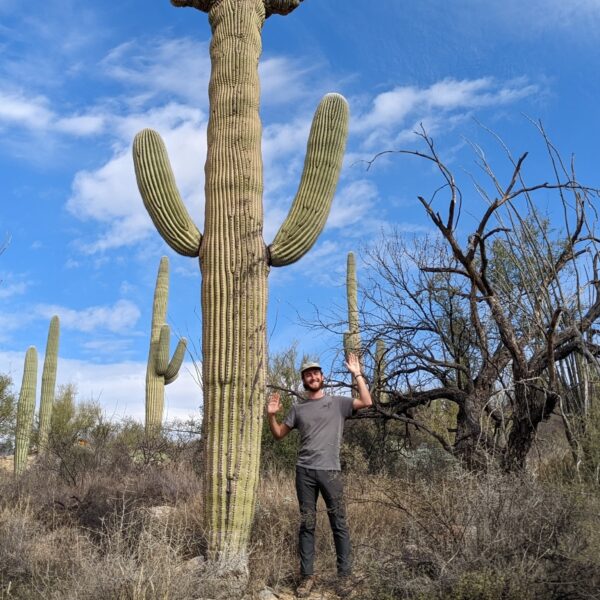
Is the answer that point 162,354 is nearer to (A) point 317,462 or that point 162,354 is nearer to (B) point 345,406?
(B) point 345,406

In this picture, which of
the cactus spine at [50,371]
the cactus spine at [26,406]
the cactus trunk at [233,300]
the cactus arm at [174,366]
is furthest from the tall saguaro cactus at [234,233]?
the cactus spine at [50,371]

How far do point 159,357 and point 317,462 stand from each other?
11.5 meters

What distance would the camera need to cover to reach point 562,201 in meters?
6.63

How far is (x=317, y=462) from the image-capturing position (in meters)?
5.49

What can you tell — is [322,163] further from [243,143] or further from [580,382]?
[580,382]

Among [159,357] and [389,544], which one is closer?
[389,544]

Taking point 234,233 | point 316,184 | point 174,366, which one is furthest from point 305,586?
point 174,366

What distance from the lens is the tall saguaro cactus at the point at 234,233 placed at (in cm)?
593

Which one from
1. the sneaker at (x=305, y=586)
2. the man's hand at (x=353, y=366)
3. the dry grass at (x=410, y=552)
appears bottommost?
the sneaker at (x=305, y=586)

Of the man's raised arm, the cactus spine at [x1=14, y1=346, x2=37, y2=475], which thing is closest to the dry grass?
the man's raised arm

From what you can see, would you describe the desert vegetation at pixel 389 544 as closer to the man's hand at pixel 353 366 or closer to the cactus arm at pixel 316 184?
the man's hand at pixel 353 366

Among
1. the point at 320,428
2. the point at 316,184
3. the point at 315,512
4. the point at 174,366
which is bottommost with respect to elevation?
the point at 315,512

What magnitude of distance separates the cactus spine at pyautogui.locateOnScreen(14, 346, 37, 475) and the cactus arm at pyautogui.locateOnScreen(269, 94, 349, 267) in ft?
41.5

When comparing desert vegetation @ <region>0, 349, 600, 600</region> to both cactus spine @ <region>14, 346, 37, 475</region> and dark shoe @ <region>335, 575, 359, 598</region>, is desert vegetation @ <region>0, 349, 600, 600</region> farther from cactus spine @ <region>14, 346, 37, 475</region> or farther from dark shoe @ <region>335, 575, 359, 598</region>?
cactus spine @ <region>14, 346, 37, 475</region>
